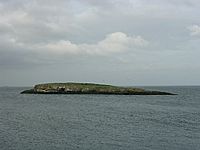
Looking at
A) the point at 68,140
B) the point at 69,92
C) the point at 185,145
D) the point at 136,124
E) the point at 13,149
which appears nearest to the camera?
the point at 13,149

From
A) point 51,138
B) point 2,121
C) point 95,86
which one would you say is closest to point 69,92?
point 95,86

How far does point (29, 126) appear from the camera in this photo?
181 ft

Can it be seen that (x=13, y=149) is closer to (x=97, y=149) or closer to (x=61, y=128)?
(x=97, y=149)

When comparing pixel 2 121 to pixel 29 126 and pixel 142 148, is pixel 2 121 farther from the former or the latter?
pixel 142 148

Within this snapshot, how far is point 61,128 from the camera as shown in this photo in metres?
53.5

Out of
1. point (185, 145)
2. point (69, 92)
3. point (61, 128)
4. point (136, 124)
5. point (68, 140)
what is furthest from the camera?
point (69, 92)

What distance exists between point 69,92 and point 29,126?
129780 millimetres

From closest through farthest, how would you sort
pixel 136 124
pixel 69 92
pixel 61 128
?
pixel 61 128, pixel 136 124, pixel 69 92

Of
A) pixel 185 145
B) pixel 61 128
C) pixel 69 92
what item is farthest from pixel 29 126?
pixel 69 92

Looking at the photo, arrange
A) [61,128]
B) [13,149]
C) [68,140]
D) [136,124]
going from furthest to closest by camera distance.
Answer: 1. [136,124]
2. [61,128]
3. [68,140]
4. [13,149]

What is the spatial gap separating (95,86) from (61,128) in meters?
136

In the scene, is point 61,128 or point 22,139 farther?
point 61,128

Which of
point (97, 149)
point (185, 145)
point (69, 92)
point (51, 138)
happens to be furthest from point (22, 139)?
point (69, 92)

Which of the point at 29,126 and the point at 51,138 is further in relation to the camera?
the point at 29,126
